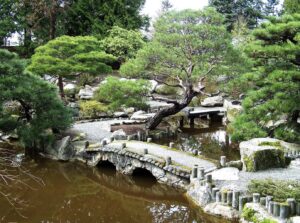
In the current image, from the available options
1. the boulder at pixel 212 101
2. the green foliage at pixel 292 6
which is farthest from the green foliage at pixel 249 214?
the boulder at pixel 212 101

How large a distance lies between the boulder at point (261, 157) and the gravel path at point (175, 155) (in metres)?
1.31

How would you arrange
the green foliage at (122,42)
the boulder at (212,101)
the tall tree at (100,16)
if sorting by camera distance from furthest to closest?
the tall tree at (100,16), the green foliage at (122,42), the boulder at (212,101)

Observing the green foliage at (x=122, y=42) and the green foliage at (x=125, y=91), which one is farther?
the green foliage at (x=122, y=42)

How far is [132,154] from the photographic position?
52.2 ft

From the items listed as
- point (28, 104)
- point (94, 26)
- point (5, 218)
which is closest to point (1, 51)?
point (28, 104)

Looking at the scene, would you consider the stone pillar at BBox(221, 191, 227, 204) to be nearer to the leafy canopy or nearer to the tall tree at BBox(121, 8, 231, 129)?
the tall tree at BBox(121, 8, 231, 129)

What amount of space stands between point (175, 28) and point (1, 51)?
8101 mm

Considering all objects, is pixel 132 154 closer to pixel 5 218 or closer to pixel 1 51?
pixel 5 218

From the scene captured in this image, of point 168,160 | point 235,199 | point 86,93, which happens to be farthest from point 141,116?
point 235,199

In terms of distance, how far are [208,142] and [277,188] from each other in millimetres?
10453

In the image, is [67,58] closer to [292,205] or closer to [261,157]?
[261,157]

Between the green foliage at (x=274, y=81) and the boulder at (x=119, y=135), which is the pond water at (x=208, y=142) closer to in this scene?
the boulder at (x=119, y=135)

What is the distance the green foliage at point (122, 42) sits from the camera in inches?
1307

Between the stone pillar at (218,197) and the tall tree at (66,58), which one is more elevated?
the tall tree at (66,58)
